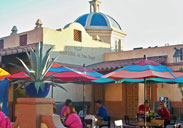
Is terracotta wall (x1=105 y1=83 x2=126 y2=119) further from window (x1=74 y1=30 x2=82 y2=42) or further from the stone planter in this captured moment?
the stone planter

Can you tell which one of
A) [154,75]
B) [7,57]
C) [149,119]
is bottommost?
[149,119]

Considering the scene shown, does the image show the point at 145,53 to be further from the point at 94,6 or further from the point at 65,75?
the point at 94,6

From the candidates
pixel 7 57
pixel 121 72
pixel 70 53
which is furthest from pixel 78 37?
pixel 121 72

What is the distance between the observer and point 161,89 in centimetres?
1684

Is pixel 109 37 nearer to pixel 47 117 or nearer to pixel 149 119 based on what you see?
pixel 149 119

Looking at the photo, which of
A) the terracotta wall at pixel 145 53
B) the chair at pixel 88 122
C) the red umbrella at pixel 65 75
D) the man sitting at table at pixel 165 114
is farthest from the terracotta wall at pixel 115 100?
the chair at pixel 88 122

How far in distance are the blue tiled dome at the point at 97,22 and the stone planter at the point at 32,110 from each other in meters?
17.9

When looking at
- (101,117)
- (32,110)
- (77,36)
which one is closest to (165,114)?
(101,117)

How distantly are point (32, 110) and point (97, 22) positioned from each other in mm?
18973

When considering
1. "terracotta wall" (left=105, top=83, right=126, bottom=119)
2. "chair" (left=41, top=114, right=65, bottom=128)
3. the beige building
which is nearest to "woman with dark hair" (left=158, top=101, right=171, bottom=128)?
"chair" (left=41, top=114, right=65, bottom=128)

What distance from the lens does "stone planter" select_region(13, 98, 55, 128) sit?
6045mm

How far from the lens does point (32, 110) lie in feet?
20.0

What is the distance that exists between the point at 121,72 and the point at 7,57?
31.2 ft

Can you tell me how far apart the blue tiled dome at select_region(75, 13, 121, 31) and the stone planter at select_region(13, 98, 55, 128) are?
17945mm
